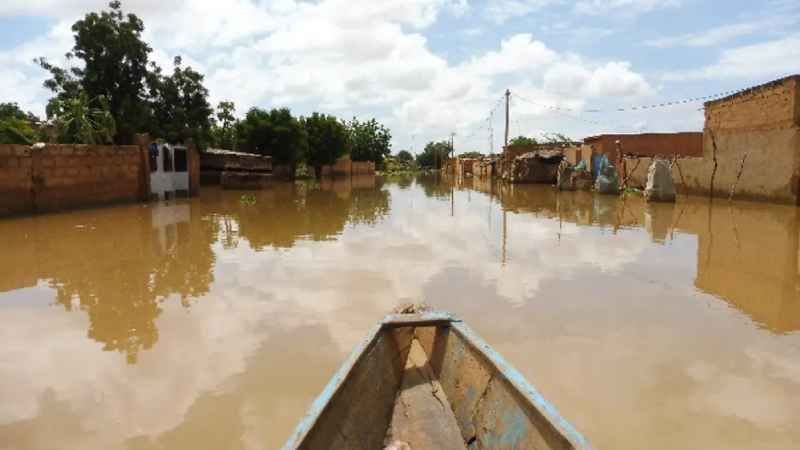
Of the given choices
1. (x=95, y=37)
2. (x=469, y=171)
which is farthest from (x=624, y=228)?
(x=469, y=171)

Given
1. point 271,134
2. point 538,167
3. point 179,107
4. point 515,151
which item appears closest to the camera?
point 179,107

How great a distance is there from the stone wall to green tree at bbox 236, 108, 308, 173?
18600 millimetres

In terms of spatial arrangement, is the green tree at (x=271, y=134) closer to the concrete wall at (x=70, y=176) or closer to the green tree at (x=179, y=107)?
the green tree at (x=179, y=107)

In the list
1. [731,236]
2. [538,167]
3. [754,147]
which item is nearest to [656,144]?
[538,167]

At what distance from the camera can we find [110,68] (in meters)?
24.3

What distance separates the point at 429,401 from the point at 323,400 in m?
1.33

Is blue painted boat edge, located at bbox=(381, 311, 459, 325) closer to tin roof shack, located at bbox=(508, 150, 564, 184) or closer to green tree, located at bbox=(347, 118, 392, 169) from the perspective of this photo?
tin roof shack, located at bbox=(508, 150, 564, 184)

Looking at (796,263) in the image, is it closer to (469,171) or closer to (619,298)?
(619,298)

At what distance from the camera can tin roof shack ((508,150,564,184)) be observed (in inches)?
1363

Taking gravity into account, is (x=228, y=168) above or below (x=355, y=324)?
above

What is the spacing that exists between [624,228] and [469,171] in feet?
181

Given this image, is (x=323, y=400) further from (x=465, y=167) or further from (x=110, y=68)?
(x=465, y=167)

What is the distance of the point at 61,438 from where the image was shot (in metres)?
3.54

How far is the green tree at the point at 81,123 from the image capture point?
1983cm
